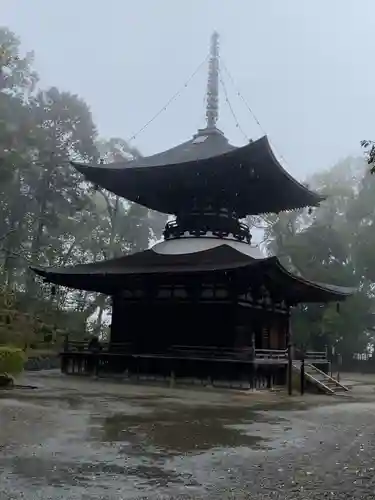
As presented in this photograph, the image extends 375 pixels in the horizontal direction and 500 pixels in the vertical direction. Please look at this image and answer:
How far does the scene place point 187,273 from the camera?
18.4 m

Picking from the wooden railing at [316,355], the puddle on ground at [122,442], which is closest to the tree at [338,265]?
the wooden railing at [316,355]

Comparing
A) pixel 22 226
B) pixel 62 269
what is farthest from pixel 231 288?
pixel 22 226

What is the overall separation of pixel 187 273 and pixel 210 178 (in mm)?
4036

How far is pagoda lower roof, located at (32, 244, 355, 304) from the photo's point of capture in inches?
708

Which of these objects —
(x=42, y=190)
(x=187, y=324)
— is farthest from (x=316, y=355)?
(x=42, y=190)

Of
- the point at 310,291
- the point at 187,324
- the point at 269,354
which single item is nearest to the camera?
the point at 269,354

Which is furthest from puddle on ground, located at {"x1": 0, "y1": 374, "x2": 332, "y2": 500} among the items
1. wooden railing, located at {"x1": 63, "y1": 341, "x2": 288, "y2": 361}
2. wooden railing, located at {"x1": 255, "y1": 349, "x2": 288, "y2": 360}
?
wooden railing, located at {"x1": 255, "y1": 349, "x2": 288, "y2": 360}

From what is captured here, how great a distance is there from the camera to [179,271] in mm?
18484

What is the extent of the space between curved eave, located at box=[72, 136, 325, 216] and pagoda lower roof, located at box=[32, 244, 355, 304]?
8.07 ft

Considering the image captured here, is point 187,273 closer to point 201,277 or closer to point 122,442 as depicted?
point 201,277

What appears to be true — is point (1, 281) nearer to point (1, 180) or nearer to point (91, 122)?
point (1, 180)

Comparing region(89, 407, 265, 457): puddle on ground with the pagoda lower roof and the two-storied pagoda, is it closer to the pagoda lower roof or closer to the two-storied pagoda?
the pagoda lower roof

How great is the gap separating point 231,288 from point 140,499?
46.5ft

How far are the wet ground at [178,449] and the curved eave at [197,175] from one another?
8.38 metres
